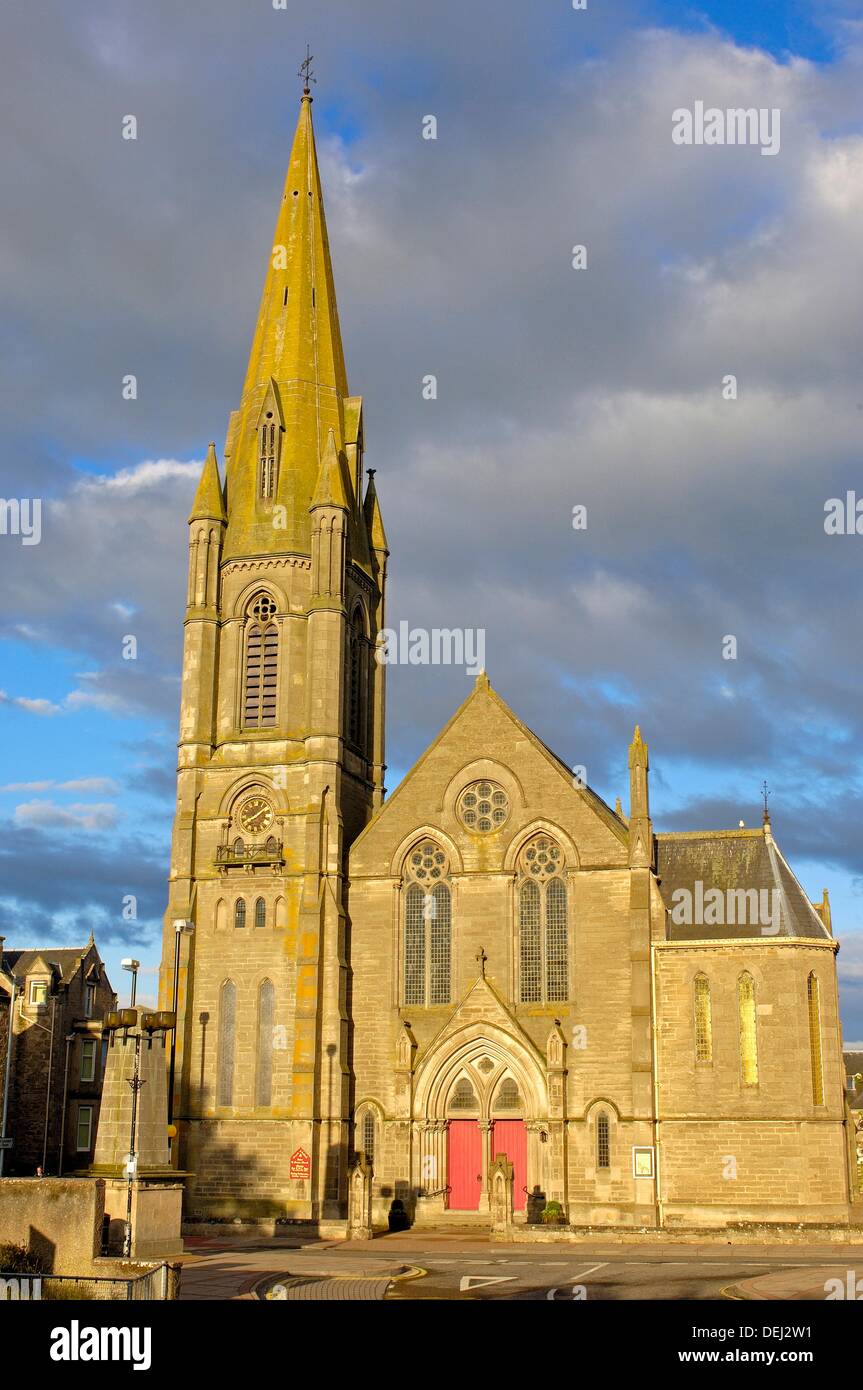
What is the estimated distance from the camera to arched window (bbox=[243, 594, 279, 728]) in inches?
2002

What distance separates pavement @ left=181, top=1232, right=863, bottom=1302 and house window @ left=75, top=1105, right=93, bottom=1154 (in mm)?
20448

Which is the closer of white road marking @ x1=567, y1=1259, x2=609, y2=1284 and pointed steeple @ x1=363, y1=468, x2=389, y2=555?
white road marking @ x1=567, y1=1259, x2=609, y2=1284

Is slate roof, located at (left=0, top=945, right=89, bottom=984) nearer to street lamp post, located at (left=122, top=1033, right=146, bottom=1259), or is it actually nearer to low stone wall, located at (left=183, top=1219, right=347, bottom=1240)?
low stone wall, located at (left=183, top=1219, right=347, bottom=1240)

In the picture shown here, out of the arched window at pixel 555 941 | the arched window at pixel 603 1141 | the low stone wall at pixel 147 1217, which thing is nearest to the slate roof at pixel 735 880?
the arched window at pixel 555 941

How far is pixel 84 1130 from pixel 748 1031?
95.0 ft

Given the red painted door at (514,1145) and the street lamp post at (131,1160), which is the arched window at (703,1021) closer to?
the red painted door at (514,1145)

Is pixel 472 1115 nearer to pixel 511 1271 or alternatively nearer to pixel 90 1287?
pixel 511 1271

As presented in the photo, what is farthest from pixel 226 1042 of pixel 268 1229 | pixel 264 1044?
pixel 268 1229

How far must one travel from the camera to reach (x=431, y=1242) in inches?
1526

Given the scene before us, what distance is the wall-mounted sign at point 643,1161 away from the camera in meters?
42.2

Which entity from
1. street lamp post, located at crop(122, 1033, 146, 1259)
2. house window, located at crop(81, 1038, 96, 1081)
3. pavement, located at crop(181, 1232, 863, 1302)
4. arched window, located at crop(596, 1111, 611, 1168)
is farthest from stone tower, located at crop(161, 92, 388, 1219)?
street lamp post, located at crop(122, 1033, 146, 1259)

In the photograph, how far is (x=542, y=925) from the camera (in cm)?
4625
